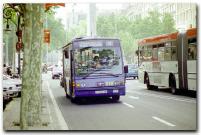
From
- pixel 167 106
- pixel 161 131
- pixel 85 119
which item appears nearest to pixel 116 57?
pixel 167 106

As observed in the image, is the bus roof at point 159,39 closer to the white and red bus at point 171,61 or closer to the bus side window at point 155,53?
the white and red bus at point 171,61

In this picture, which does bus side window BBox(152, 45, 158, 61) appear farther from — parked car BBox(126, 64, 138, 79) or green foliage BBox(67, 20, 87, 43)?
green foliage BBox(67, 20, 87, 43)

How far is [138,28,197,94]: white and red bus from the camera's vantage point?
19938 mm

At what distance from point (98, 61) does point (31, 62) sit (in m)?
7.02

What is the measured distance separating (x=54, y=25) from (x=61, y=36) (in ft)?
12.3

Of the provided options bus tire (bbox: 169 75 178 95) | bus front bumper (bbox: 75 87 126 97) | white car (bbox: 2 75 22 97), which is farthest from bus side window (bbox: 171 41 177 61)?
white car (bbox: 2 75 22 97)

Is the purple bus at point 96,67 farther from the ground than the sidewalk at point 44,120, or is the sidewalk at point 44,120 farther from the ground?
the purple bus at point 96,67

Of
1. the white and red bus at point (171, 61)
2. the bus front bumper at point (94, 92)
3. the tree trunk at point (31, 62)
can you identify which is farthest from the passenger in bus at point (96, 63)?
the tree trunk at point (31, 62)

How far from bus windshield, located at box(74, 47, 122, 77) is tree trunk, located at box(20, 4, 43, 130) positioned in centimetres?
663

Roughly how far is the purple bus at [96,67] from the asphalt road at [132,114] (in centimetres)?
56

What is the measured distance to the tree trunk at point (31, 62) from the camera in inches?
471

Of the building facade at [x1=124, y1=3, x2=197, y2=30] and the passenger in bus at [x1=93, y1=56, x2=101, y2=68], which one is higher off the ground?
the building facade at [x1=124, y1=3, x2=197, y2=30]

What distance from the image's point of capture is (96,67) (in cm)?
1898

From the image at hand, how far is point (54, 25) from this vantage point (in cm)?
6147
